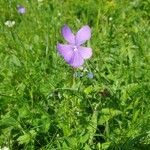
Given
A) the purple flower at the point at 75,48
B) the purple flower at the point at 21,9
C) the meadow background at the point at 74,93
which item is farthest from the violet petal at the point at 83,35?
the purple flower at the point at 21,9

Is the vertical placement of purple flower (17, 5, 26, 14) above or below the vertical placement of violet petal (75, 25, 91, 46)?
above

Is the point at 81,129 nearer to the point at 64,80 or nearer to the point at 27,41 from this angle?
the point at 64,80

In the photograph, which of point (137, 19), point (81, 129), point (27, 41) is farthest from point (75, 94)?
point (137, 19)

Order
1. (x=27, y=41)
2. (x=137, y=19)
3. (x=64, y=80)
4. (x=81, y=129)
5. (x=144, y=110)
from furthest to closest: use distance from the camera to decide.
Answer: (x=137, y=19) → (x=27, y=41) → (x=64, y=80) → (x=144, y=110) → (x=81, y=129)

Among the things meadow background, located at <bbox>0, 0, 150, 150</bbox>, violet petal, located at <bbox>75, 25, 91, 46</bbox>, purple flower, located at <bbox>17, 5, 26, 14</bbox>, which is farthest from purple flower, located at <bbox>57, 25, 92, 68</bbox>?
purple flower, located at <bbox>17, 5, 26, 14</bbox>

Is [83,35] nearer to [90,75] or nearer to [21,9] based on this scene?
[90,75]

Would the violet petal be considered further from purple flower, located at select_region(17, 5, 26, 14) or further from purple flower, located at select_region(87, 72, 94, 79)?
purple flower, located at select_region(17, 5, 26, 14)

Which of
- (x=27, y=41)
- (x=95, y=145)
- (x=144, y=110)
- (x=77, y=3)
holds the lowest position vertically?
(x=95, y=145)
